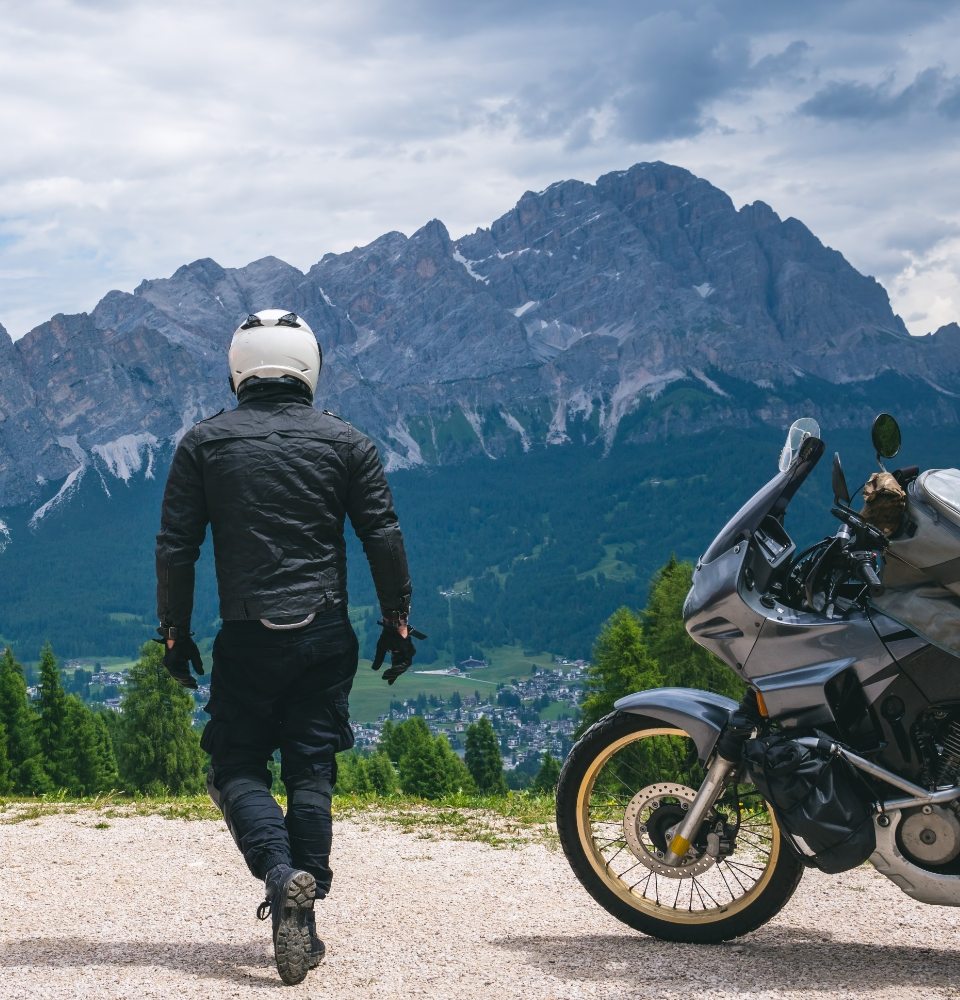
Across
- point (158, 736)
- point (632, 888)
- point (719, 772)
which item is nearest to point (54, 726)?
point (158, 736)

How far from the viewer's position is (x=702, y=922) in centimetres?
634

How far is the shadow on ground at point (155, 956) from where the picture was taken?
601 cm

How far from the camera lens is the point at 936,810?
5613 millimetres

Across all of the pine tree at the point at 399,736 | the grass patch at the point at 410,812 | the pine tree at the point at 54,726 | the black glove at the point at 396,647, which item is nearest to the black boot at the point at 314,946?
the black glove at the point at 396,647

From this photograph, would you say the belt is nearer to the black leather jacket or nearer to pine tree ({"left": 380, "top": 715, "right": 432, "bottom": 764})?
the black leather jacket

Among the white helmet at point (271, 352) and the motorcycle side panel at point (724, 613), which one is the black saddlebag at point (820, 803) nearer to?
the motorcycle side panel at point (724, 613)

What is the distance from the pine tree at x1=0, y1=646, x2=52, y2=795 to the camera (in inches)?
1409

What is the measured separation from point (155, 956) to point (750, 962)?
2993mm

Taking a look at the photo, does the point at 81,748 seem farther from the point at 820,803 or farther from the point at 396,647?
the point at 820,803

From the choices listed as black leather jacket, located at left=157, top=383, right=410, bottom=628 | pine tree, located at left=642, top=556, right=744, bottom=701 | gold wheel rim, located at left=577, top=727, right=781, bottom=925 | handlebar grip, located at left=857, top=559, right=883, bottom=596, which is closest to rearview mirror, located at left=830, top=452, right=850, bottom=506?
handlebar grip, located at left=857, top=559, right=883, bottom=596

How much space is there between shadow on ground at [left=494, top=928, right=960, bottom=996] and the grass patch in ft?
8.96

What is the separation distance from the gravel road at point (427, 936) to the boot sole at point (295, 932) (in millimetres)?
88

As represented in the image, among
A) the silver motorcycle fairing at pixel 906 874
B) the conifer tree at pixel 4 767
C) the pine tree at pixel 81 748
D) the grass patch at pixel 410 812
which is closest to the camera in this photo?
the silver motorcycle fairing at pixel 906 874

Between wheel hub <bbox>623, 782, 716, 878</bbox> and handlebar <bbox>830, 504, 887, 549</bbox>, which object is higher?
handlebar <bbox>830, 504, 887, 549</bbox>
